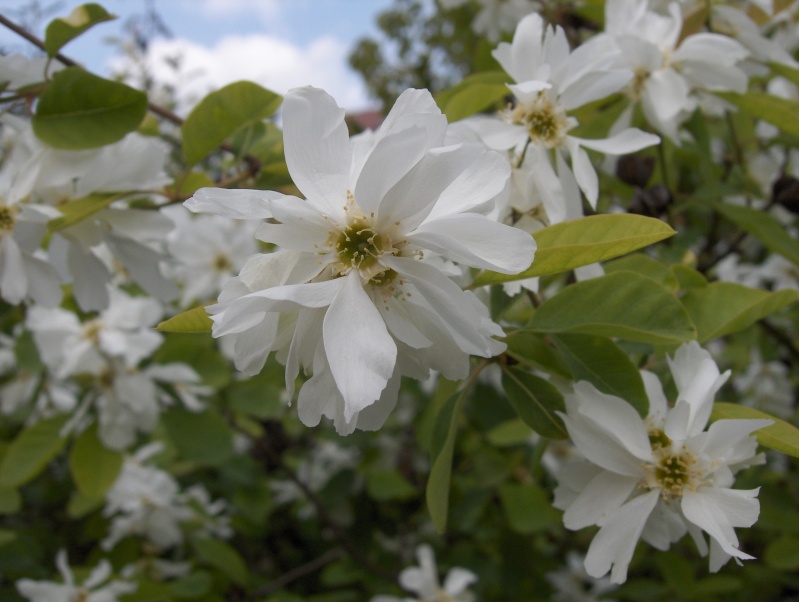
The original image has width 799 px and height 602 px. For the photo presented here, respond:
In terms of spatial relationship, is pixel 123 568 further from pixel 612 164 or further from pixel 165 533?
pixel 612 164

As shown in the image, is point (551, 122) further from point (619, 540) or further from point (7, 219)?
point (7, 219)

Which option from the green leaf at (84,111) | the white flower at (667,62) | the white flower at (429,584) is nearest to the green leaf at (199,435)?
the white flower at (429,584)

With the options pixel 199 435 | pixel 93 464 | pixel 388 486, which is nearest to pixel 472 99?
pixel 199 435

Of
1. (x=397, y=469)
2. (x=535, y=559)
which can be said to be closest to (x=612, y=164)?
(x=535, y=559)

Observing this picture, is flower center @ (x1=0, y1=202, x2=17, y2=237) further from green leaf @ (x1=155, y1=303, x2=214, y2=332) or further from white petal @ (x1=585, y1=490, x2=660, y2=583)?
white petal @ (x1=585, y1=490, x2=660, y2=583)

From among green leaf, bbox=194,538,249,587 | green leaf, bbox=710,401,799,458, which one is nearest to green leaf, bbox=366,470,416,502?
green leaf, bbox=194,538,249,587

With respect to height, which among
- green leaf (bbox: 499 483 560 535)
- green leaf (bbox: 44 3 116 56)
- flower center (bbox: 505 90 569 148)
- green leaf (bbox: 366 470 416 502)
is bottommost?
green leaf (bbox: 366 470 416 502)

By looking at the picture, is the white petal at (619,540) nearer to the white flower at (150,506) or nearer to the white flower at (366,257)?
the white flower at (366,257)
